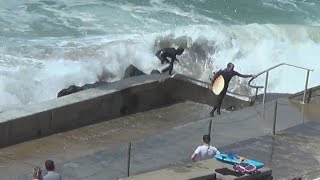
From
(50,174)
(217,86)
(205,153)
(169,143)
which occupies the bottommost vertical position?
(169,143)

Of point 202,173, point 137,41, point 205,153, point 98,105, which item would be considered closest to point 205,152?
point 205,153

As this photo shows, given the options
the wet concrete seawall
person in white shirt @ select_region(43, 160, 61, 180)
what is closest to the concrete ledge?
person in white shirt @ select_region(43, 160, 61, 180)

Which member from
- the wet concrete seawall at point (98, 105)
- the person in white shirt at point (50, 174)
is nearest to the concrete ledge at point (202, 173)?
the person in white shirt at point (50, 174)

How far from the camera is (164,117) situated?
1728cm

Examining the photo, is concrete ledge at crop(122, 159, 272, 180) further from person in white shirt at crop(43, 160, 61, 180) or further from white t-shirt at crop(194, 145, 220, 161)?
person in white shirt at crop(43, 160, 61, 180)

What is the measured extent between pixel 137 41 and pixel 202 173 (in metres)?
15.1

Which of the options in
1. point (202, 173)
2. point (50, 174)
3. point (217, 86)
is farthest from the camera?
point (217, 86)

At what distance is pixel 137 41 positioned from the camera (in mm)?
26094

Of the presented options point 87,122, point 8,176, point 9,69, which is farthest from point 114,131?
point 9,69

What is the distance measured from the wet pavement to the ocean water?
8.56 feet

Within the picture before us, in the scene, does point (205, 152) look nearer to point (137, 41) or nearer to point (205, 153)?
point (205, 153)

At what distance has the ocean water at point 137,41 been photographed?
22.1 metres

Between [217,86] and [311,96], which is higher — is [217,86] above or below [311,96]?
above

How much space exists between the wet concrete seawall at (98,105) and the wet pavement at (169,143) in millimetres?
189
